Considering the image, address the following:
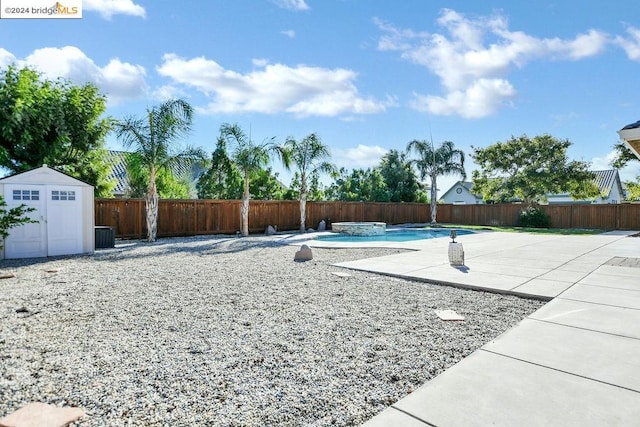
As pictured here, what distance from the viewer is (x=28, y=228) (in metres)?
8.31

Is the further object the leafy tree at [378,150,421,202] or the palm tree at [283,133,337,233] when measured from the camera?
the leafy tree at [378,150,421,202]

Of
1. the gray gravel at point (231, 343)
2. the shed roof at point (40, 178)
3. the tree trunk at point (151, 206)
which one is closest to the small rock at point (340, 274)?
the gray gravel at point (231, 343)

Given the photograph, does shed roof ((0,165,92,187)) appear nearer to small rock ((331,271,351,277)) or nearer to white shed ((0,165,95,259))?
white shed ((0,165,95,259))

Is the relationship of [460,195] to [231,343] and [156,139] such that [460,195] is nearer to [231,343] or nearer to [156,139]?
[156,139]

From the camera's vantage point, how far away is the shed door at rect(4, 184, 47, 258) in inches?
316

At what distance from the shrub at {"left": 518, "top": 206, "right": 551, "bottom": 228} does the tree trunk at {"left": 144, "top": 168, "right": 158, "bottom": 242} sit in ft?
69.7

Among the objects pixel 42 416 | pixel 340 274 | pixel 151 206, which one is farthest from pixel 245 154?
pixel 42 416

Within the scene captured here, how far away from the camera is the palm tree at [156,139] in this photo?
11492mm

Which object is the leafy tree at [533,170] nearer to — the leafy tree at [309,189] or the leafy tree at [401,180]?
the leafy tree at [401,180]

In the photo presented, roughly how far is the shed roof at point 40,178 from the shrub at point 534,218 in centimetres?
2335

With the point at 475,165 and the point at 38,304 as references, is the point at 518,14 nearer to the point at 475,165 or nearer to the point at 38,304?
the point at 38,304

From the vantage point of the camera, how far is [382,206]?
2253 centimetres

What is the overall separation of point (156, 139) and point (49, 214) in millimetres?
4233

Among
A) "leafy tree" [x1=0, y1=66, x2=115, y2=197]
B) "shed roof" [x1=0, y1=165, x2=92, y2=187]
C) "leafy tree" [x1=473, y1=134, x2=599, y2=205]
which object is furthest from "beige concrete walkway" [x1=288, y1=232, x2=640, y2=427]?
"leafy tree" [x1=473, y1=134, x2=599, y2=205]
